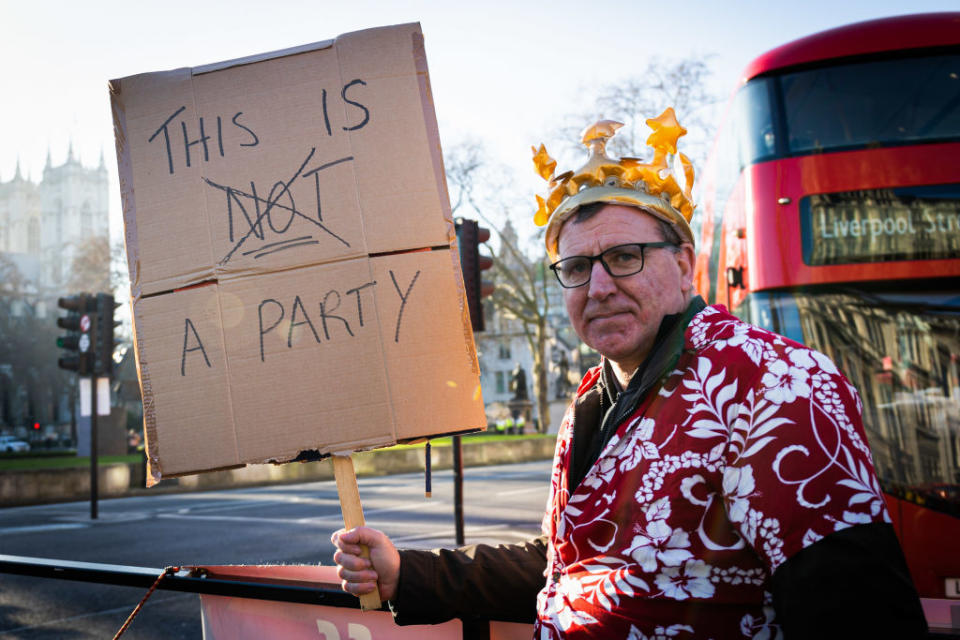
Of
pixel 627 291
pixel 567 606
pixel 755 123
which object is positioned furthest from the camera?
pixel 755 123

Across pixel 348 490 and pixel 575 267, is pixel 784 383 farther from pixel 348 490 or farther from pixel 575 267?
pixel 348 490

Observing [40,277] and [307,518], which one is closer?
[307,518]

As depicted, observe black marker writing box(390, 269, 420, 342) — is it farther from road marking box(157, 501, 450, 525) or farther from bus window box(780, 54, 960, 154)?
road marking box(157, 501, 450, 525)

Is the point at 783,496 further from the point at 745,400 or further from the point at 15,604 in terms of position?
the point at 15,604

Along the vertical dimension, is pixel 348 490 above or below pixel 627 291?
below

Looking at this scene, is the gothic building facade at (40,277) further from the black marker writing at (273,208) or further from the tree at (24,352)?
the black marker writing at (273,208)

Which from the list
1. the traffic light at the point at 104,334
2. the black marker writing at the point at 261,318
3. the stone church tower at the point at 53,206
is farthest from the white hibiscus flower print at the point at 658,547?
the stone church tower at the point at 53,206

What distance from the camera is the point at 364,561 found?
1.87 m

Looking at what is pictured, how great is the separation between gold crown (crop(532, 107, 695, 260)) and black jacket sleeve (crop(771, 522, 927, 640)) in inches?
33.5

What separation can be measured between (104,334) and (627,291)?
13755 mm

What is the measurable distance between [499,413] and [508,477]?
34.1 meters

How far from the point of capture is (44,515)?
13680 millimetres

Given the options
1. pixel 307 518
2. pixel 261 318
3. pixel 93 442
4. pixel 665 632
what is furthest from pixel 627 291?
pixel 93 442

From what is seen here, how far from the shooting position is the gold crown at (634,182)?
1844 millimetres
